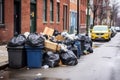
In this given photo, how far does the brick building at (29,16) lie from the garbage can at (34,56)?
867 cm

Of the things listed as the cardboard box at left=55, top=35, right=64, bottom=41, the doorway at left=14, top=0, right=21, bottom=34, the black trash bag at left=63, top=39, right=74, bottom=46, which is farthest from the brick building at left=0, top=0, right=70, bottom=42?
the black trash bag at left=63, top=39, right=74, bottom=46

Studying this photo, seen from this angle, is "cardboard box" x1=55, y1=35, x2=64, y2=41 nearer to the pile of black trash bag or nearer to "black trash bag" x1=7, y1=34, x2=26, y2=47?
the pile of black trash bag

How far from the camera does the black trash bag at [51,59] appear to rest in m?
14.8

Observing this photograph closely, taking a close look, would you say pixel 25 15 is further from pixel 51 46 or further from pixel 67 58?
pixel 67 58

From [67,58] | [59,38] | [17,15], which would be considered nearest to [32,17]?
[17,15]

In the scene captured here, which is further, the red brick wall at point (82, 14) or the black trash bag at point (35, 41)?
the red brick wall at point (82, 14)

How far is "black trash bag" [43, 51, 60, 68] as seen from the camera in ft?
48.4

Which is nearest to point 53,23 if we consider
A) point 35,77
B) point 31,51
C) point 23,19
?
point 23,19

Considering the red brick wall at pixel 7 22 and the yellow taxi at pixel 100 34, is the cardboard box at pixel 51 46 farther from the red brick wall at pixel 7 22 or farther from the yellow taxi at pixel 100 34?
the yellow taxi at pixel 100 34

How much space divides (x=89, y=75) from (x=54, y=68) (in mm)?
2190

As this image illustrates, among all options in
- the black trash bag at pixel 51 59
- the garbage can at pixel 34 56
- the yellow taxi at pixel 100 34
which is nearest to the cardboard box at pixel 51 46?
the black trash bag at pixel 51 59

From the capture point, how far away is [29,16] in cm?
2830

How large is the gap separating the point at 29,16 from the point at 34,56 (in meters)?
14.1

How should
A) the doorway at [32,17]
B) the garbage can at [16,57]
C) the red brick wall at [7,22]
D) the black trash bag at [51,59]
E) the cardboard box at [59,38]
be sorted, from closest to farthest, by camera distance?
the garbage can at [16,57] → the black trash bag at [51,59] → the cardboard box at [59,38] → the red brick wall at [7,22] → the doorway at [32,17]
